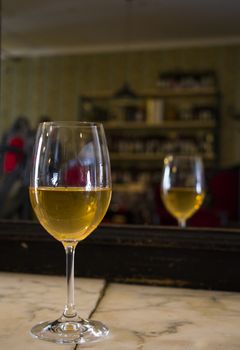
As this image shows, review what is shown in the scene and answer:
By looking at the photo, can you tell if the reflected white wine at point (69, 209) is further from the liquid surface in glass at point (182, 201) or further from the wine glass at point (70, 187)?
the liquid surface in glass at point (182, 201)

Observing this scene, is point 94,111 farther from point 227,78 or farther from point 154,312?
point 154,312

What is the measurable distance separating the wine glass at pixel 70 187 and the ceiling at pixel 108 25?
3692mm

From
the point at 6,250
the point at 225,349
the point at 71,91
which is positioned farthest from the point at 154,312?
the point at 71,91

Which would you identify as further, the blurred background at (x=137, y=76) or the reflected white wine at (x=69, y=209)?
the blurred background at (x=137, y=76)

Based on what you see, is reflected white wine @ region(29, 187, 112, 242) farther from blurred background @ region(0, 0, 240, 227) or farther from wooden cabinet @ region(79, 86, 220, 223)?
wooden cabinet @ region(79, 86, 220, 223)

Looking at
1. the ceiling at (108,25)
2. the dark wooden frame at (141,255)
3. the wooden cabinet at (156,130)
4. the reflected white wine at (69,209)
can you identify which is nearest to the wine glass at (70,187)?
the reflected white wine at (69,209)

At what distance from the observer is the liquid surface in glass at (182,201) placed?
3.01ft

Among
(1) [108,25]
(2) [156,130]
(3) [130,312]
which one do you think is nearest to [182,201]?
(3) [130,312]

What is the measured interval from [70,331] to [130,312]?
108 millimetres

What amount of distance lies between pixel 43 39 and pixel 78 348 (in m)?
5.18

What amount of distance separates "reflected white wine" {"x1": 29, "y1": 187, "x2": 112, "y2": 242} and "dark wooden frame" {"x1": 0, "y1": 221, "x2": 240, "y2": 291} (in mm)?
230

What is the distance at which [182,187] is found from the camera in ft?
3.11

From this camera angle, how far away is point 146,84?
5.46 m

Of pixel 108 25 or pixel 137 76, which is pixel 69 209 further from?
pixel 137 76
